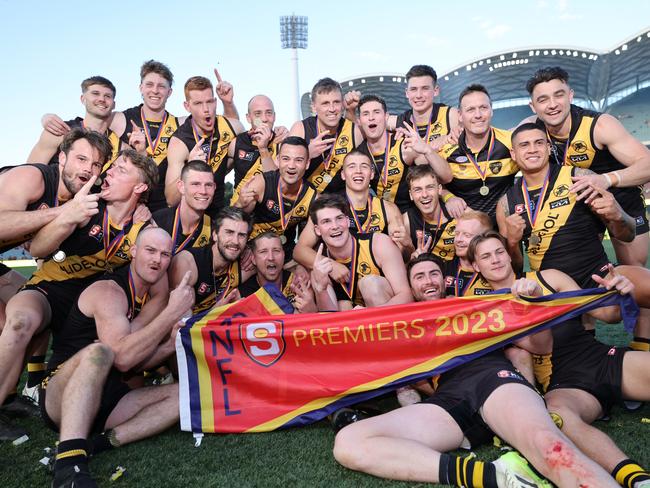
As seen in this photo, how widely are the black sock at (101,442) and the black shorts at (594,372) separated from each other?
3032 millimetres

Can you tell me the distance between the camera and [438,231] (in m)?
5.44

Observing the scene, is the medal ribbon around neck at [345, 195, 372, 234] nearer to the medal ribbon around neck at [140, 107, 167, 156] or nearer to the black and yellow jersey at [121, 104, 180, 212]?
the black and yellow jersey at [121, 104, 180, 212]

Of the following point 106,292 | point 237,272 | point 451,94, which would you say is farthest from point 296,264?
point 451,94

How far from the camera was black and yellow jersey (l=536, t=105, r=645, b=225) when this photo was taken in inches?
198

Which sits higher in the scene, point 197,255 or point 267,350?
point 197,255

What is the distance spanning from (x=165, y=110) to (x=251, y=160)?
1.34 metres

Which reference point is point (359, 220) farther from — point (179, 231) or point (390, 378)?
point (390, 378)

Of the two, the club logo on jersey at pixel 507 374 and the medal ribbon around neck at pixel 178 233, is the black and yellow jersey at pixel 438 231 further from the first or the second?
the medal ribbon around neck at pixel 178 233

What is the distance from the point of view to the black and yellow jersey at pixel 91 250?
457 cm

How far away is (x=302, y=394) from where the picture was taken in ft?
12.7

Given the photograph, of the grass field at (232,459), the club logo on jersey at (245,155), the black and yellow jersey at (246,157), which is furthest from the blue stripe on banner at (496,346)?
the club logo on jersey at (245,155)

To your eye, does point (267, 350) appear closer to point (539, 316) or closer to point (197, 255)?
point (197, 255)

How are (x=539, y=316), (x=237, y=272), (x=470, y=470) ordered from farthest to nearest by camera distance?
(x=237, y=272)
(x=539, y=316)
(x=470, y=470)

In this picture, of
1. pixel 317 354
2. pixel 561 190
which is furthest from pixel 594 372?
pixel 317 354
